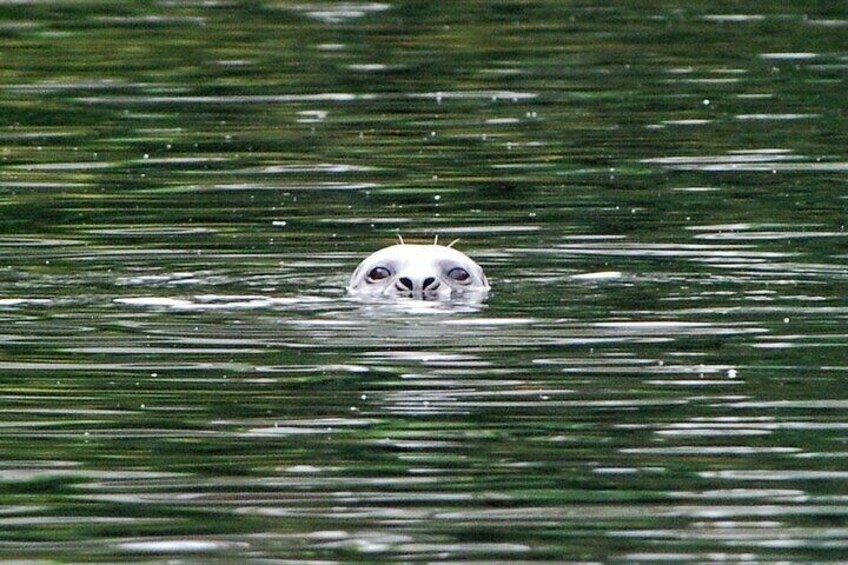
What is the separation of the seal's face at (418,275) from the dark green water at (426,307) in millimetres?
249

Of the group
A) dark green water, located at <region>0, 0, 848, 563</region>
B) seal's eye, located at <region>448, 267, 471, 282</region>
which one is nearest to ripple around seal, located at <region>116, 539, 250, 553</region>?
dark green water, located at <region>0, 0, 848, 563</region>

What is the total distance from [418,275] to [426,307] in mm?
352

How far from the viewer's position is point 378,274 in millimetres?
16641

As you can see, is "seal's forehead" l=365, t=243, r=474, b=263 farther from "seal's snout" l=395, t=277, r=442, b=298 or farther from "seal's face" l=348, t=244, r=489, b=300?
"seal's snout" l=395, t=277, r=442, b=298

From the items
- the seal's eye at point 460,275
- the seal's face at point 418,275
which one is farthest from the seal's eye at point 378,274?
the seal's eye at point 460,275

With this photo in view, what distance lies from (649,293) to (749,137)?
7467mm

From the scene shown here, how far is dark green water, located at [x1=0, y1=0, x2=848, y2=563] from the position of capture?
10930 millimetres

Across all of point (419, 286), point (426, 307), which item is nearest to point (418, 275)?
point (419, 286)

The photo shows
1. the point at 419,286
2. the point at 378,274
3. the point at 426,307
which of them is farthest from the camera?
the point at 378,274

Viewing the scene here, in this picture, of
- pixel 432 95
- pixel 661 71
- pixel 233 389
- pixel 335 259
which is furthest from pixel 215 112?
pixel 233 389

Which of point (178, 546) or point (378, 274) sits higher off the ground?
point (178, 546)

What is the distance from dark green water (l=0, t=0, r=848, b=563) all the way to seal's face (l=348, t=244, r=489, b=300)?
25cm

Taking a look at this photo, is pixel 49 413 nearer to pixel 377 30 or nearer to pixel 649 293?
pixel 649 293

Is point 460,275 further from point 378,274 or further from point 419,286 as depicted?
point 378,274
